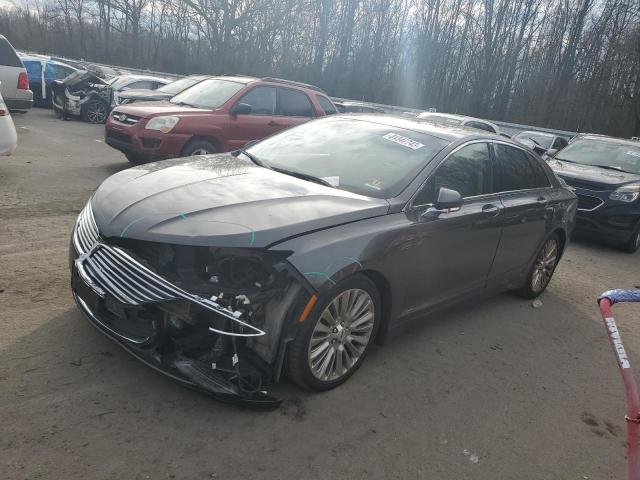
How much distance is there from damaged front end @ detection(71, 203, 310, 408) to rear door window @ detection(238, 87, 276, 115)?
6604 mm

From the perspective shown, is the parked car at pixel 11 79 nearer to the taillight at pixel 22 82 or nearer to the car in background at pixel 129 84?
the taillight at pixel 22 82

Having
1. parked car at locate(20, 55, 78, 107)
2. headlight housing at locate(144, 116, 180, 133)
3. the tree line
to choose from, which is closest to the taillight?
headlight housing at locate(144, 116, 180, 133)

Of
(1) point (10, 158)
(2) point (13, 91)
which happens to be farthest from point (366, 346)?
(2) point (13, 91)

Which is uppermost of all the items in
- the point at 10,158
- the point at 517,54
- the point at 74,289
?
the point at 517,54

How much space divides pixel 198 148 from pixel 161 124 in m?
0.66

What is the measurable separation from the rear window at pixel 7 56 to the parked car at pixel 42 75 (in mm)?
6363

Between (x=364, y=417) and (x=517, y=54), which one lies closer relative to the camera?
(x=364, y=417)

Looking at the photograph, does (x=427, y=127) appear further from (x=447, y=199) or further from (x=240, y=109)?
(x=240, y=109)

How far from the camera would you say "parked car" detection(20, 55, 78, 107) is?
17.2 m

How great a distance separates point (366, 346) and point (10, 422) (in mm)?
2043

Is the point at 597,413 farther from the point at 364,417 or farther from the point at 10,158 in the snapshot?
the point at 10,158

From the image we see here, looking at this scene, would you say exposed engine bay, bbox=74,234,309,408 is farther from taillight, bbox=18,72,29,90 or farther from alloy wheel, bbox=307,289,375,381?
taillight, bbox=18,72,29,90

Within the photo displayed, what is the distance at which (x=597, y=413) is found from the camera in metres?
3.61

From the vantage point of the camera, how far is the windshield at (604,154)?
9.22 m
